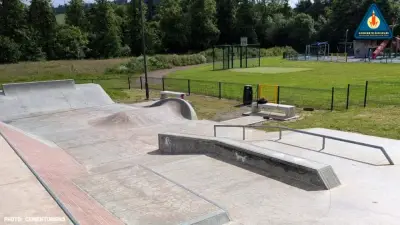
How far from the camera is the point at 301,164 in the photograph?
6.54 meters

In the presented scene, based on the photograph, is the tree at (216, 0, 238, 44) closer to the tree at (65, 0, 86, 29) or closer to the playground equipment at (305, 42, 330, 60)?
the playground equipment at (305, 42, 330, 60)

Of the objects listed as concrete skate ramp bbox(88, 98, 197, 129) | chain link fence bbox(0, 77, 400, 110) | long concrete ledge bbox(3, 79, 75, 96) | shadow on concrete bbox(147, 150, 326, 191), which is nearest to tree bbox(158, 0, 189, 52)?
chain link fence bbox(0, 77, 400, 110)

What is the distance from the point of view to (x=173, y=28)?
3236 inches

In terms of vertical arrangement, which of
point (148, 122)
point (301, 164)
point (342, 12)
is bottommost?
point (148, 122)

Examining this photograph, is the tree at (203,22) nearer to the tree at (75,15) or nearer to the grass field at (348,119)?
the tree at (75,15)

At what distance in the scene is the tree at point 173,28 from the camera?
8188 cm

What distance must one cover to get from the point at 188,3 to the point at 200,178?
3417 inches

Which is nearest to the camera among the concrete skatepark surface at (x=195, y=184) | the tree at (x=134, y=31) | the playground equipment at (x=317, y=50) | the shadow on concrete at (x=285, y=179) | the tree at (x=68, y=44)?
the concrete skatepark surface at (x=195, y=184)

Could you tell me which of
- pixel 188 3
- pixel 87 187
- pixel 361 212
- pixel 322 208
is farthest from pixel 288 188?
pixel 188 3

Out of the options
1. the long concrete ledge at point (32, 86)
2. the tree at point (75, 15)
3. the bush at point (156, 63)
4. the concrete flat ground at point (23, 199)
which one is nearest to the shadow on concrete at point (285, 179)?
the concrete flat ground at point (23, 199)

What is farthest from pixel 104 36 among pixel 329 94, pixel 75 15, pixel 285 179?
pixel 285 179

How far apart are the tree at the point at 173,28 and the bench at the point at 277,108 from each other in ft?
224

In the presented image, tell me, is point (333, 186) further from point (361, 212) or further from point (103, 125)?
point (103, 125)

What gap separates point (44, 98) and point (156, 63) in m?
29.2
